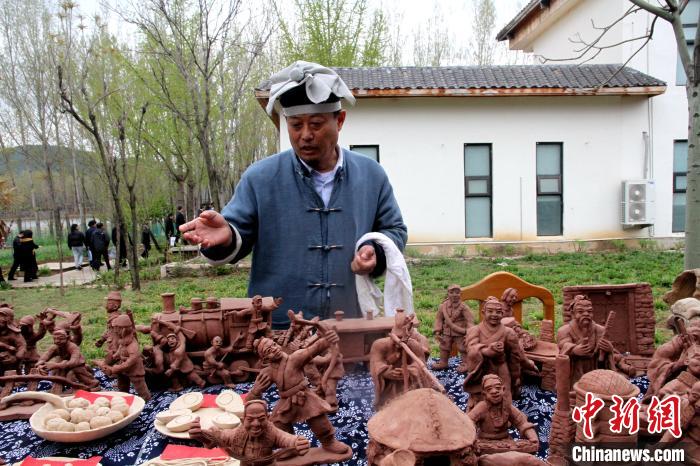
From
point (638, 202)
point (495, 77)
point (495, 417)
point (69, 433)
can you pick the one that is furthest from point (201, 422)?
point (638, 202)

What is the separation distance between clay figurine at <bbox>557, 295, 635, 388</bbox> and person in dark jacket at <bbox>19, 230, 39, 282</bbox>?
10.4 m

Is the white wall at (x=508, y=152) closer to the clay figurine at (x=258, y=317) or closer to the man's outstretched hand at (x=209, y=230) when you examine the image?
the clay figurine at (x=258, y=317)

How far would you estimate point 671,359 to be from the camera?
2.30m

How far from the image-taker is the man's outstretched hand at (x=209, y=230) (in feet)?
7.84

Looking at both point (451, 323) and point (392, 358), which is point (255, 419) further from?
point (451, 323)

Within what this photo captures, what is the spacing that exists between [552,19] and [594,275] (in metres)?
7.87

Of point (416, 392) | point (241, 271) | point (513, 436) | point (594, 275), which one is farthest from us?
point (241, 271)

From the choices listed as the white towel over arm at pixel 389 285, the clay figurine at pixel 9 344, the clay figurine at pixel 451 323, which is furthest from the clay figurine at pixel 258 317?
the clay figurine at pixel 9 344

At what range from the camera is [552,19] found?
12766 millimetres

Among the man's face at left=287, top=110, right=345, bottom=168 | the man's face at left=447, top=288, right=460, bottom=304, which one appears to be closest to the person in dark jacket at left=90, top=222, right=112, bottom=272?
the man's face at left=287, top=110, right=345, bottom=168

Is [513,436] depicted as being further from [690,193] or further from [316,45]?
[316,45]

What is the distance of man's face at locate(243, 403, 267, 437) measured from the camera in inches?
67.3

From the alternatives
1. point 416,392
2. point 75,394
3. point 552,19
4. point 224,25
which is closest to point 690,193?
point 416,392

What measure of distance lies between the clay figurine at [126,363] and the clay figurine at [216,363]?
0.31 meters
